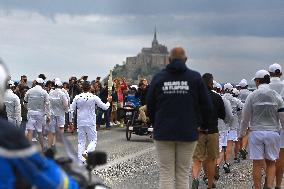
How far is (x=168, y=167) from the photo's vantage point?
779cm

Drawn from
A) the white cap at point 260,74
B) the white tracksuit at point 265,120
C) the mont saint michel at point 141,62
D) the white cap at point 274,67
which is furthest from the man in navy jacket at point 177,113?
the mont saint michel at point 141,62

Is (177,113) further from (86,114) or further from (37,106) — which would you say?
(37,106)

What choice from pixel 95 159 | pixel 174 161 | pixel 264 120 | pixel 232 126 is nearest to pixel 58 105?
pixel 232 126

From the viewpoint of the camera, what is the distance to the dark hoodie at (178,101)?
7.57m

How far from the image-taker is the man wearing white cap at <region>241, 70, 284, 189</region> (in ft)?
30.3

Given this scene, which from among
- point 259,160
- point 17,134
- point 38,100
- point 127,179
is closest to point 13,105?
point 38,100

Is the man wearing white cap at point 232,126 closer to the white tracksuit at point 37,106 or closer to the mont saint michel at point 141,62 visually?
the white tracksuit at point 37,106

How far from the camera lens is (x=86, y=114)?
42.3 feet

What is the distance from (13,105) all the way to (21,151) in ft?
37.1

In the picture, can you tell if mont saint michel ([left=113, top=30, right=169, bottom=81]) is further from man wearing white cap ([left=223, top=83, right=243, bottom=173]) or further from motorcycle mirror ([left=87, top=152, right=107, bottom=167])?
motorcycle mirror ([left=87, top=152, right=107, bottom=167])

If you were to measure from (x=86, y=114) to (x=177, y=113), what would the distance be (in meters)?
5.55

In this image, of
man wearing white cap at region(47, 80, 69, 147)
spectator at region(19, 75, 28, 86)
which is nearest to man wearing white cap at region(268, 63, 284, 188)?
man wearing white cap at region(47, 80, 69, 147)

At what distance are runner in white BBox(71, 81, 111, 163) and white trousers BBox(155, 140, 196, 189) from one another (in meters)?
5.07

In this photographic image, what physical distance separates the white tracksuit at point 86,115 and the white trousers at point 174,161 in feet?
16.9
